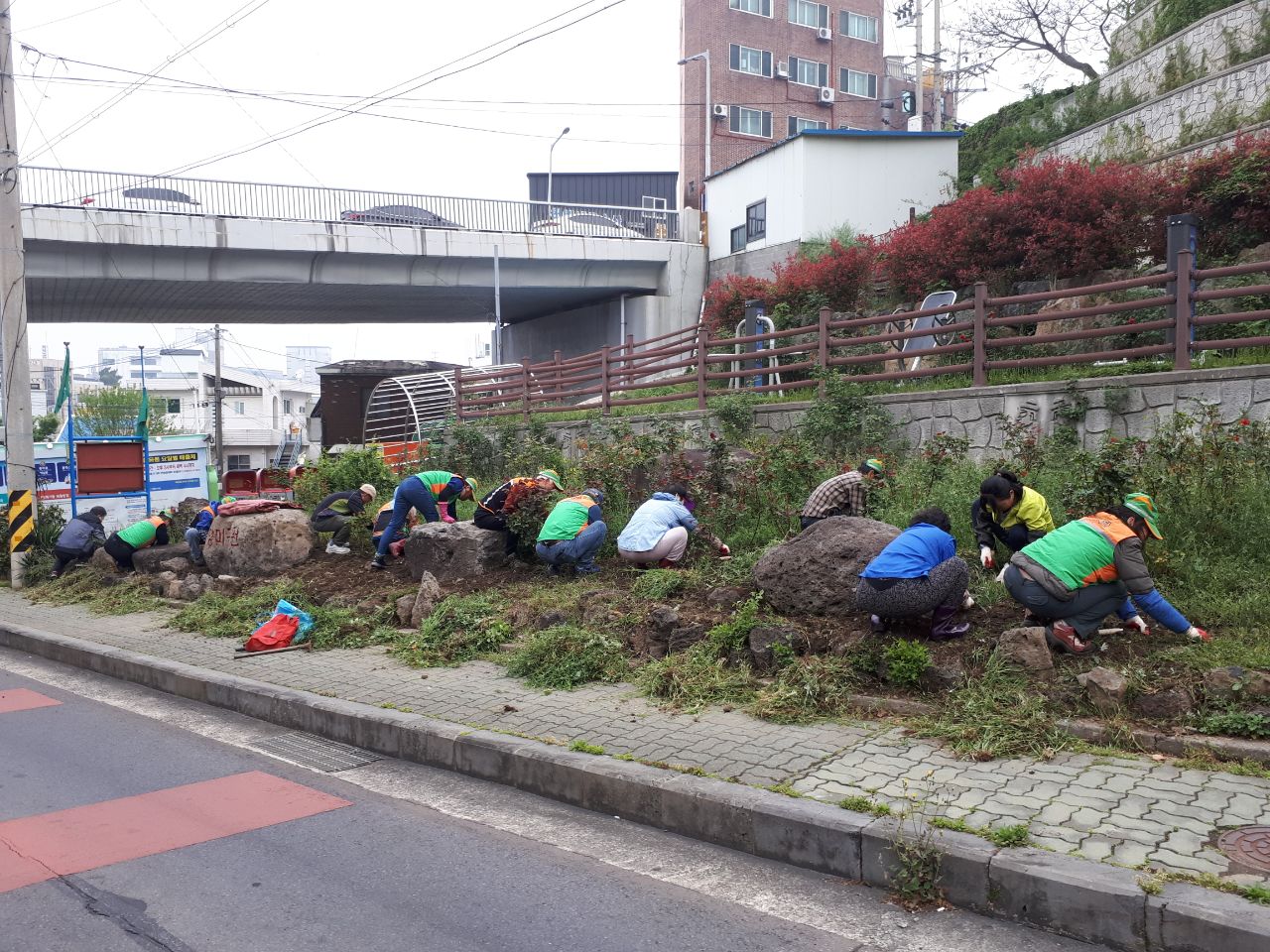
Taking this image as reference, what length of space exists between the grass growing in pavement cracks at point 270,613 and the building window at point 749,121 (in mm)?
34963

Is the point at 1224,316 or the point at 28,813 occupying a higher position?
the point at 1224,316

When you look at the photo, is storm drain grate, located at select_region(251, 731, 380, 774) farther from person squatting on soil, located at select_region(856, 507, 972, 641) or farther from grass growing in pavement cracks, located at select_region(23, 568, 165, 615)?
grass growing in pavement cracks, located at select_region(23, 568, 165, 615)

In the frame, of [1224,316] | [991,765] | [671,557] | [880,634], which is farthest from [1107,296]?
[991,765]

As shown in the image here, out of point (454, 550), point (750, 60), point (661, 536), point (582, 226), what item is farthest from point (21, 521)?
point (750, 60)

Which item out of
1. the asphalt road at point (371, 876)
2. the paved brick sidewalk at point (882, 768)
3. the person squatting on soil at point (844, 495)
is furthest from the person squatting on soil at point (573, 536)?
the asphalt road at point (371, 876)

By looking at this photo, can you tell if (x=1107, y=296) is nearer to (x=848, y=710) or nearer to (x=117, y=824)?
(x=848, y=710)

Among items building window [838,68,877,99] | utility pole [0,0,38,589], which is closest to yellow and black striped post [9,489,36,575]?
utility pole [0,0,38,589]

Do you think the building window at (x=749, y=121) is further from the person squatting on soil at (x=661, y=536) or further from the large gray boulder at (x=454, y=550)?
the person squatting on soil at (x=661, y=536)

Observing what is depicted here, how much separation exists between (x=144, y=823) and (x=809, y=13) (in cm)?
4608

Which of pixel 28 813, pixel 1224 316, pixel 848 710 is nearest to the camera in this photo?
pixel 28 813

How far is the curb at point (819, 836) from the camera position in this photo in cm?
356

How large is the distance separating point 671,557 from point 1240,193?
9.32 m

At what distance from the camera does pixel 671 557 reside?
9.40 m

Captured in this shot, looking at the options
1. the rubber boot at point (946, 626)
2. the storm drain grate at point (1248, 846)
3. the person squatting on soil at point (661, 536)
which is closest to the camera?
the storm drain grate at point (1248, 846)
